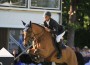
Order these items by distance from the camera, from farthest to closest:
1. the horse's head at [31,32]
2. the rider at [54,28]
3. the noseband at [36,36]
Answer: the rider at [54,28]
the noseband at [36,36]
the horse's head at [31,32]

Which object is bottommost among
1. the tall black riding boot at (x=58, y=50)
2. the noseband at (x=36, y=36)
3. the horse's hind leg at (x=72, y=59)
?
the horse's hind leg at (x=72, y=59)

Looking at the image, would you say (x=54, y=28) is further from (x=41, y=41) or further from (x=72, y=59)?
(x=72, y=59)

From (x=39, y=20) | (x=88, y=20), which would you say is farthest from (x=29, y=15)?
(x=88, y=20)

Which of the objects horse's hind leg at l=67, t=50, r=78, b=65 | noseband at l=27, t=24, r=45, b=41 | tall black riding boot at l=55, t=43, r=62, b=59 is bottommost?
horse's hind leg at l=67, t=50, r=78, b=65

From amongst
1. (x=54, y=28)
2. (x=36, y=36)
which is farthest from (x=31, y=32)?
(x=54, y=28)

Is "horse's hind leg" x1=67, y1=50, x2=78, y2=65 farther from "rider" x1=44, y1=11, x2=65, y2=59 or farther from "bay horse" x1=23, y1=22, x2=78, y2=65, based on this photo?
"rider" x1=44, y1=11, x2=65, y2=59

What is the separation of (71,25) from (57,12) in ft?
17.8

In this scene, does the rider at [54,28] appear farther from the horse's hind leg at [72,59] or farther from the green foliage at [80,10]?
the green foliage at [80,10]

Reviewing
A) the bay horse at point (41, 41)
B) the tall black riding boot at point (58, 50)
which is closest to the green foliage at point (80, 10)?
the tall black riding boot at point (58, 50)

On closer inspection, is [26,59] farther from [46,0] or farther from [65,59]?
[46,0]

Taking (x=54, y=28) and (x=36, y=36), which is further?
(x=54, y=28)

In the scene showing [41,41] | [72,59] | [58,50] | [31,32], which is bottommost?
[72,59]

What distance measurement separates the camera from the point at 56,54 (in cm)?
1413

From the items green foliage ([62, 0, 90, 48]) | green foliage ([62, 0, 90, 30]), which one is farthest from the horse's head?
green foliage ([62, 0, 90, 30])
